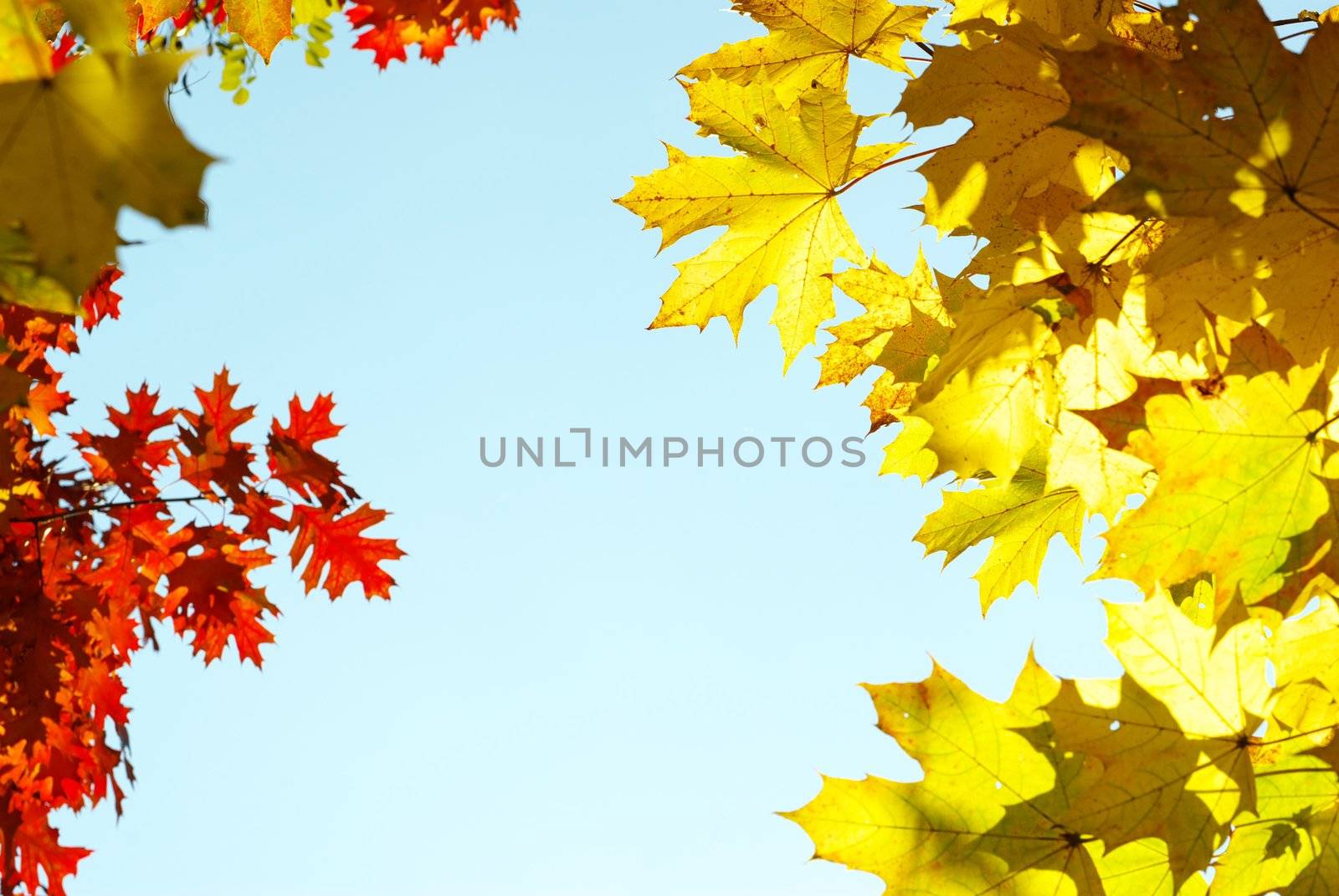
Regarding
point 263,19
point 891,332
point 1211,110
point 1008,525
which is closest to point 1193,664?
point 1211,110

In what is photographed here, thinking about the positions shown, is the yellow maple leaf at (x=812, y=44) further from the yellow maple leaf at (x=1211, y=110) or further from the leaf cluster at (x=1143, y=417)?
the yellow maple leaf at (x=1211, y=110)

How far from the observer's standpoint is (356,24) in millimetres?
2320

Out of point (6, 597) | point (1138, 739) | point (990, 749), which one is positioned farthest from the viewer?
point (6, 597)

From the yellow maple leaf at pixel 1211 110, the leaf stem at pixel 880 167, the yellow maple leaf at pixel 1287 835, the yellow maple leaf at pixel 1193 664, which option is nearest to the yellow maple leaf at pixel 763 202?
the leaf stem at pixel 880 167

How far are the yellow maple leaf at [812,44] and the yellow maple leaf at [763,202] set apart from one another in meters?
0.21

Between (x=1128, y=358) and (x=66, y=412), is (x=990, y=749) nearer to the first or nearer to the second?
(x=1128, y=358)

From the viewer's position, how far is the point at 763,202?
226 centimetres

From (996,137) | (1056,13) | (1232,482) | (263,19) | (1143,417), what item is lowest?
(1232,482)

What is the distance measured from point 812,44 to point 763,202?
1.32 feet

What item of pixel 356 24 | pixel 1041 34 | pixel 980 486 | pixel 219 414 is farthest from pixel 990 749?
pixel 219 414

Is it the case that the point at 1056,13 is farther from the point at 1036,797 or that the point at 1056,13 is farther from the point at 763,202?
the point at 1036,797

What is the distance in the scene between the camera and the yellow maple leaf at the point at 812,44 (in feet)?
7.38

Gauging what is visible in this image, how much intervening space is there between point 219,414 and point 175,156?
95.7 inches

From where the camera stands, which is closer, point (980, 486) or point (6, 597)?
point (980, 486)
